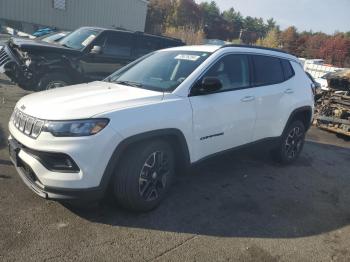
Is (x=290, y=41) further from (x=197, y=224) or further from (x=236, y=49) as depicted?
(x=197, y=224)

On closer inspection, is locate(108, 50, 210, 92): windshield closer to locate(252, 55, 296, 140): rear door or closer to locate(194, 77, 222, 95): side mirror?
locate(194, 77, 222, 95): side mirror

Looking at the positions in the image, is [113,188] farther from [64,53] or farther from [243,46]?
[64,53]

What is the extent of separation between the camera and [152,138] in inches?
148

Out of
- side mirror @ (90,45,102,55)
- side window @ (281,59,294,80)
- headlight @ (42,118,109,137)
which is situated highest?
side window @ (281,59,294,80)

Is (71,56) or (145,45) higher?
(145,45)

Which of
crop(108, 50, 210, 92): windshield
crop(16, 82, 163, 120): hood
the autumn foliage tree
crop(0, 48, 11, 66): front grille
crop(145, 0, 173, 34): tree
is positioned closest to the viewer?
crop(16, 82, 163, 120): hood

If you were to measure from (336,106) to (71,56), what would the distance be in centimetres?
690

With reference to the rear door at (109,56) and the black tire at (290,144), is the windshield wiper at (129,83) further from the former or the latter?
the rear door at (109,56)

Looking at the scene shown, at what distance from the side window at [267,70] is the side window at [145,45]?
4312 mm

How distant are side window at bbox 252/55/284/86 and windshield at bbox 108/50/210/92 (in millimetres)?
948

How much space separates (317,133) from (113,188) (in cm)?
744

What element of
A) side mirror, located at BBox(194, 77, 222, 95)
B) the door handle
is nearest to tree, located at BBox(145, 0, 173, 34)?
the door handle

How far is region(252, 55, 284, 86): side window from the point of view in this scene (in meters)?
5.16

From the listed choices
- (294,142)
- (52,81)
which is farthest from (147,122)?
(52,81)
